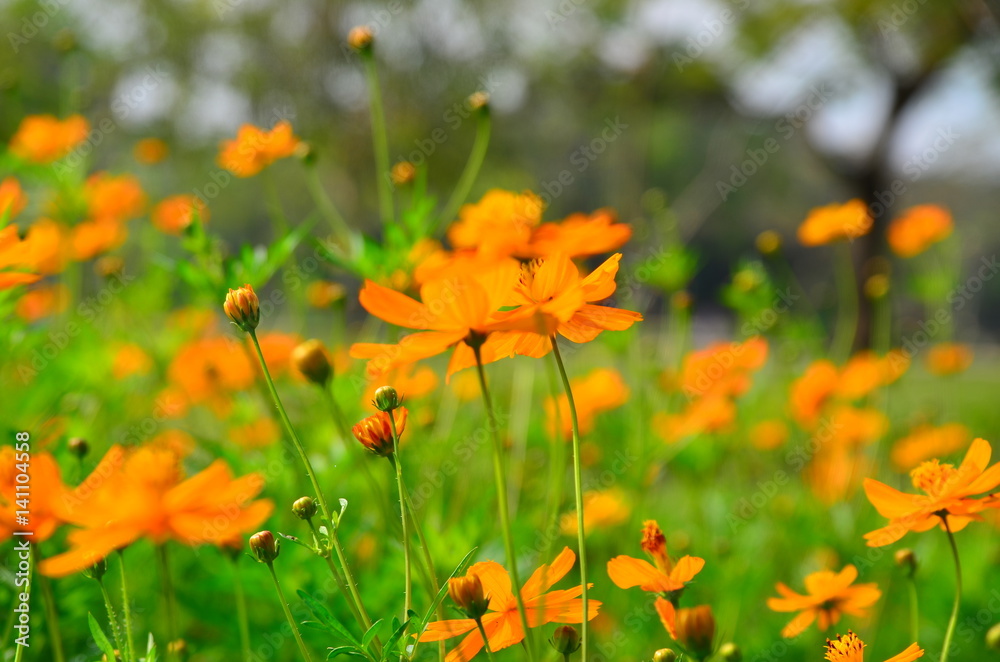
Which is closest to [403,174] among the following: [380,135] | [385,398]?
[380,135]

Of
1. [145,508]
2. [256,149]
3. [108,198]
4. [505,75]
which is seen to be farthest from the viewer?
[505,75]

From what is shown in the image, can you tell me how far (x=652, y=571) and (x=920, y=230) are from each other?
4.69 feet

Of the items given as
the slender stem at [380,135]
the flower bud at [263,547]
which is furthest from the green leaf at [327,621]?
the slender stem at [380,135]

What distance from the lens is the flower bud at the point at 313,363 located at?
1.89ft

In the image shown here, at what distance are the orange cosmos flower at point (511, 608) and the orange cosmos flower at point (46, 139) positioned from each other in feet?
Answer: 3.89

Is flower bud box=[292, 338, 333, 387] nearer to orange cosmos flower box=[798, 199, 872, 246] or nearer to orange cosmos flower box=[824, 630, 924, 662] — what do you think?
orange cosmos flower box=[824, 630, 924, 662]

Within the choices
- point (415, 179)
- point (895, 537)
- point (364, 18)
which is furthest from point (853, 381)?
point (364, 18)

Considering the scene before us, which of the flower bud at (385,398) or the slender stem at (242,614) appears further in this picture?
the slender stem at (242,614)

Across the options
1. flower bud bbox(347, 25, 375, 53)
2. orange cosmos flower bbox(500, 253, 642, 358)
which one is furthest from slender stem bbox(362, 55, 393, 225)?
orange cosmos flower bbox(500, 253, 642, 358)

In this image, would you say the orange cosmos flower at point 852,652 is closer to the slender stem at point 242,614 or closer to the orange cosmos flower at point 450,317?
the orange cosmos flower at point 450,317

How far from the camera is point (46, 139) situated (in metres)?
1.32

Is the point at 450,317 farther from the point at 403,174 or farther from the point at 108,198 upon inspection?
the point at 108,198

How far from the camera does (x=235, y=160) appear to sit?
3.06ft

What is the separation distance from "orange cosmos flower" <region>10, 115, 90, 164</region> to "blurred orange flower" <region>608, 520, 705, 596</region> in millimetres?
1228
